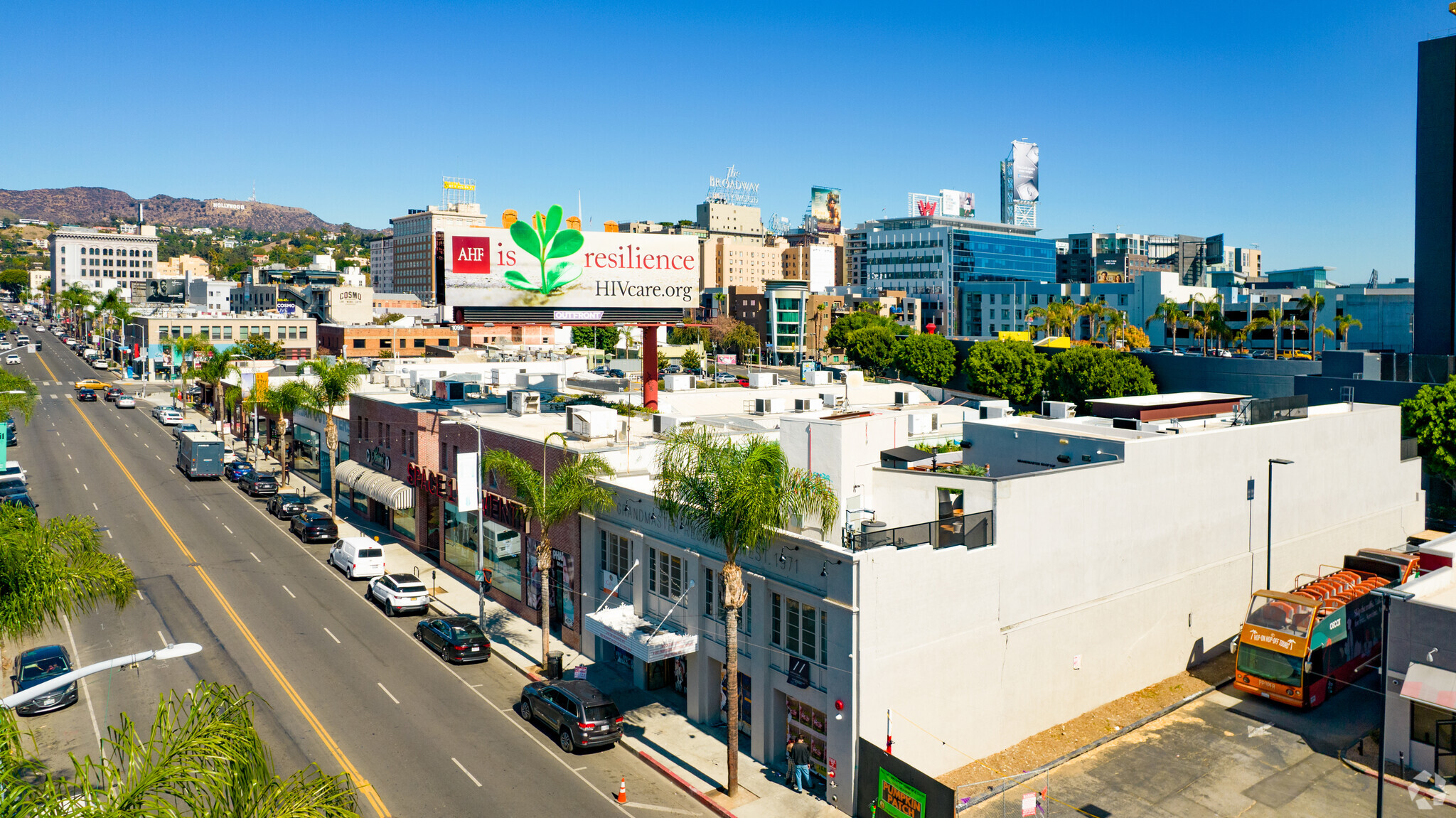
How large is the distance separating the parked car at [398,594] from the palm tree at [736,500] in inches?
750

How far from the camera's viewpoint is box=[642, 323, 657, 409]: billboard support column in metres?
52.0

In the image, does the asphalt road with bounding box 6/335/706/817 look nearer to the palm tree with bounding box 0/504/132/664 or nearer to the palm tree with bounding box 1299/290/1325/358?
the palm tree with bounding box 0/504/132/664

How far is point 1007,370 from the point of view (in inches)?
4267

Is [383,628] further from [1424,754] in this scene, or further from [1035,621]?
[1424,754]

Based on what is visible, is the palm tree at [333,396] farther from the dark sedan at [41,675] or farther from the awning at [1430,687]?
the awning at [1430,687]

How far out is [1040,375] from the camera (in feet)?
345

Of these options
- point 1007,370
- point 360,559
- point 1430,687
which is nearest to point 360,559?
point 360,559

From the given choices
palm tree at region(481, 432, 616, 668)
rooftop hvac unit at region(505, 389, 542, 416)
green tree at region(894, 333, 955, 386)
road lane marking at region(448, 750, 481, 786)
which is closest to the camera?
road lane marking at region(448, 750, 481, 786)

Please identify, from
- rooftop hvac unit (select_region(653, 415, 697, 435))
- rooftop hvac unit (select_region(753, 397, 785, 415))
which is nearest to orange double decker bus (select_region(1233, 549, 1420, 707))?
rooftop hvac unit (select_region(653, 415, 697, 435))

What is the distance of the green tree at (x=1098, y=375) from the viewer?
9456cm

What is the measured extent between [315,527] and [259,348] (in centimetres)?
8413

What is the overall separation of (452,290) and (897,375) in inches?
3663

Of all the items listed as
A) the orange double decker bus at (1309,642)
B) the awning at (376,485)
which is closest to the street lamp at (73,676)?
the orange double decker bus at (1309,642)

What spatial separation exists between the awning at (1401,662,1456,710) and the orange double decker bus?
4.58m
